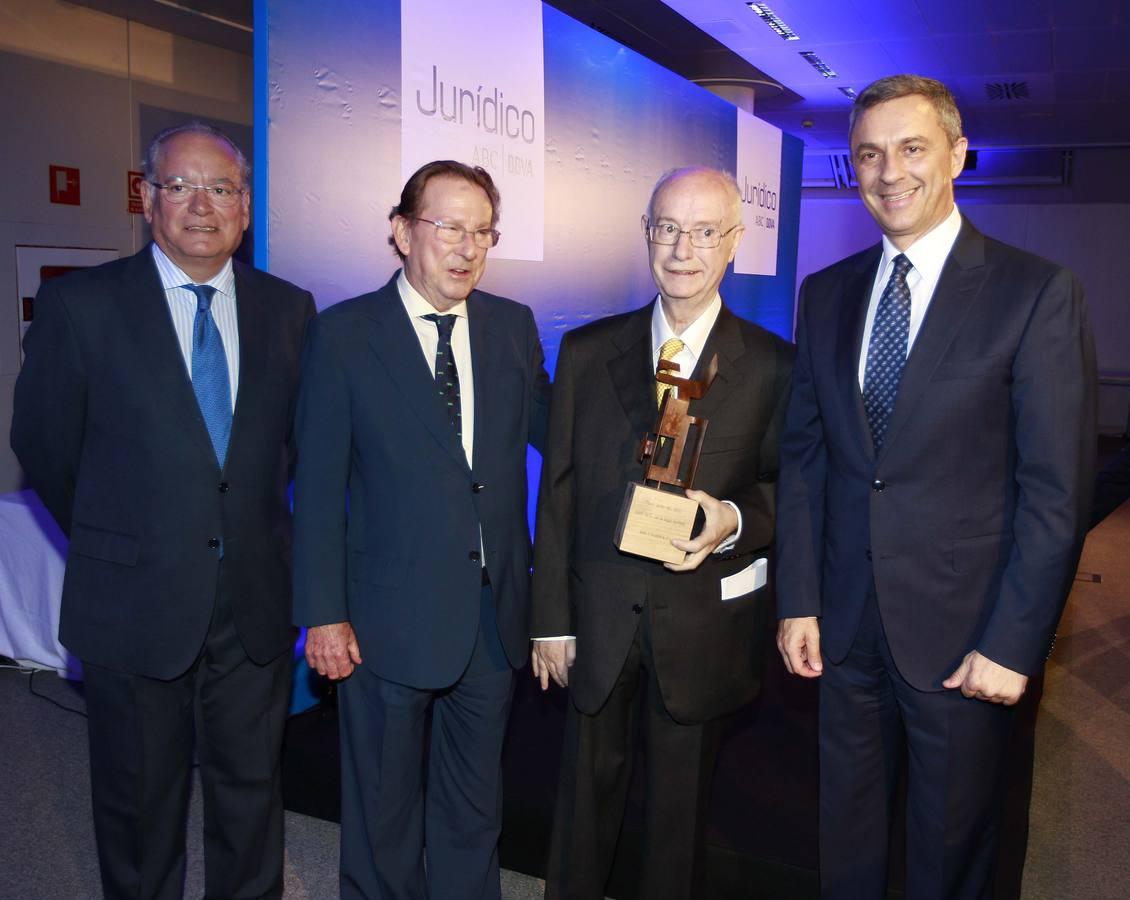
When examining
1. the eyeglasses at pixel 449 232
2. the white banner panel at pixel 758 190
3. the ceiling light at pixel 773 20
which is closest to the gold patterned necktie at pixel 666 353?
the eyeglasses at pixel 449 232

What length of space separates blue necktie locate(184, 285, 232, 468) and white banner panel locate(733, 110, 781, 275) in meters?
5.10

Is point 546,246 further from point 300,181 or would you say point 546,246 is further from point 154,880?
point 154,880

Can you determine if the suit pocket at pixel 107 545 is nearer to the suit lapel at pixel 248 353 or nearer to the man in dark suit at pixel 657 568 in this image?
the suit lapel at pixel 248 353

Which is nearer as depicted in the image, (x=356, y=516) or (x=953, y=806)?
(x=953, y=806)

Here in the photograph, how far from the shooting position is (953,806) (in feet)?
6.17

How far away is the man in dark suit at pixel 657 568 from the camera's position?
1967mm

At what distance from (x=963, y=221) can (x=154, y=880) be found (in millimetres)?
2178

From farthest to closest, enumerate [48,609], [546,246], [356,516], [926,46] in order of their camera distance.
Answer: [926,46] < [546,246] < [48,609] < [356,516]

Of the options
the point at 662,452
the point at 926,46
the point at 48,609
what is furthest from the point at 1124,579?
the point at 48,609

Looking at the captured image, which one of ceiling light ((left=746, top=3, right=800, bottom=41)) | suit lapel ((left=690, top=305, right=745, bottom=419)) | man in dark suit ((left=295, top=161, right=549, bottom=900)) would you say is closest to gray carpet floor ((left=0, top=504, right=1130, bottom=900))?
man in dark suit ((left=295, top=161, right=549, bottom=900))

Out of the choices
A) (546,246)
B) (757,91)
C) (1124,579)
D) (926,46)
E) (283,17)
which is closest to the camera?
(283,17)

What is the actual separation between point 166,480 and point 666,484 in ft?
3.34

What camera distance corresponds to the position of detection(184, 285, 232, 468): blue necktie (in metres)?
2.07

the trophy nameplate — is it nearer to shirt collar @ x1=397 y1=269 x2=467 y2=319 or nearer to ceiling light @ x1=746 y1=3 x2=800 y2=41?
shirt collar @ x1=397 y1=269 x2=467 y2=319
